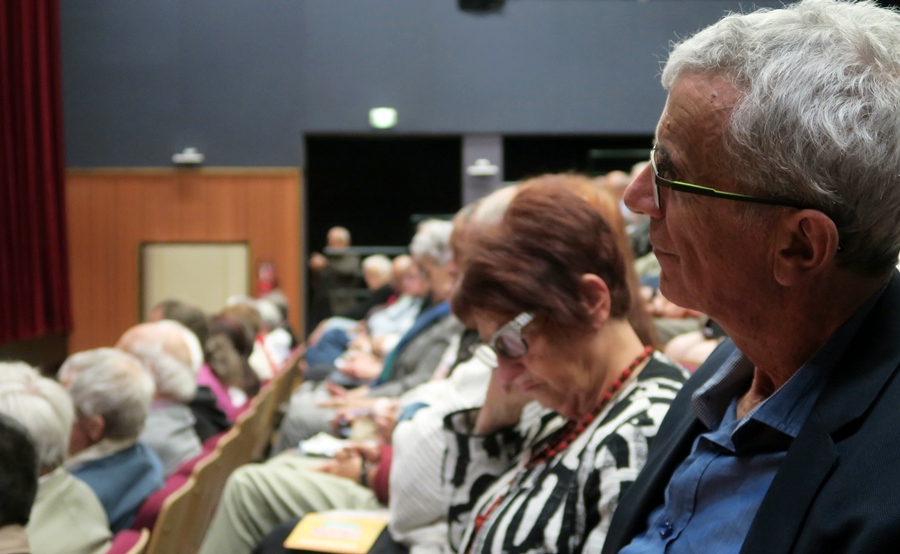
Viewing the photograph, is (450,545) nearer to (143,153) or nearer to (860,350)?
(860,350)

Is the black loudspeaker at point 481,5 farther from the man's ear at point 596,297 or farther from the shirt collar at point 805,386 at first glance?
the shirt collar at point 805,386

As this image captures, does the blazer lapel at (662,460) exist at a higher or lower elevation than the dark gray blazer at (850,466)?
lower

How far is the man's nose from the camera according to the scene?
1.02m

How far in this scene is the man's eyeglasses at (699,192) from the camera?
90cm

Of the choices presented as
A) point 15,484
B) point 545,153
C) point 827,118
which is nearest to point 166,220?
point 545,153

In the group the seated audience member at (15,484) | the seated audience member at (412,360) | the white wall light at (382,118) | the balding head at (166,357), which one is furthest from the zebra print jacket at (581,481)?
the white wall light at (382,118)

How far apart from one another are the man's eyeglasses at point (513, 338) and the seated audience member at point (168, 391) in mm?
1757

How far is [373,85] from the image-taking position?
941 centimetres

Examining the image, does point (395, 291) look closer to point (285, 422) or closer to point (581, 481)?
point (285, 422)

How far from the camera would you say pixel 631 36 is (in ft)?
27.3

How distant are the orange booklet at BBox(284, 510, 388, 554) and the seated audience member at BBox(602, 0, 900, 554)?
1165mm

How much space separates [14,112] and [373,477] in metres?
6.90

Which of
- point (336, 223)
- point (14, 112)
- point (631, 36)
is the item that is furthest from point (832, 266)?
point (336, 223)

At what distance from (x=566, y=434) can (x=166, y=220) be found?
9.23 metres
